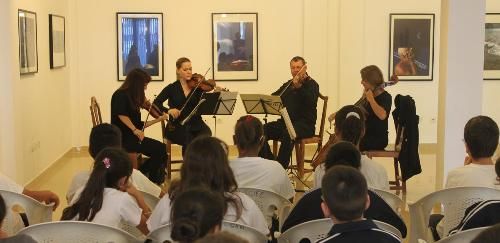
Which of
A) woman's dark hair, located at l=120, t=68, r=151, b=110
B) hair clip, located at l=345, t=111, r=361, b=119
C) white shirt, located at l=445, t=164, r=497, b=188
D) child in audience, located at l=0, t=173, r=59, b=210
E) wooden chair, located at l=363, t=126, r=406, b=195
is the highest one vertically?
woman's dark hair, located at l=120, t=68, r=151, b=110

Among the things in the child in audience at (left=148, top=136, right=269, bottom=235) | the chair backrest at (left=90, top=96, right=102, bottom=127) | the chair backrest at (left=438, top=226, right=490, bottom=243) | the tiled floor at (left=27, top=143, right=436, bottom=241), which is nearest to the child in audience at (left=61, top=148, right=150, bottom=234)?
the child in audience at (left=148, top=136, right=269, bottom=235)

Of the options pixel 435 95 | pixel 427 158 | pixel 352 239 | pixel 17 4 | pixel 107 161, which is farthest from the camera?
pixel 435 95

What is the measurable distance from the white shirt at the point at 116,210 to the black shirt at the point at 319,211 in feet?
2.45

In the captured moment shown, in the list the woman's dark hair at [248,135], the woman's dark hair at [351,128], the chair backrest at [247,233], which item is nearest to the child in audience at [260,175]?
the woman's dark hair at [248,135]

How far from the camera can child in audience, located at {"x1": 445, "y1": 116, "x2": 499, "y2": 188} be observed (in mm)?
3732

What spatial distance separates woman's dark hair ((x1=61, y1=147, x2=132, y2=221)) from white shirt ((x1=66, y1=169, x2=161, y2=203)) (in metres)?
0.61

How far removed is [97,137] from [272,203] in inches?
44.1

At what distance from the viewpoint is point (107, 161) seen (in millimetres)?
3328

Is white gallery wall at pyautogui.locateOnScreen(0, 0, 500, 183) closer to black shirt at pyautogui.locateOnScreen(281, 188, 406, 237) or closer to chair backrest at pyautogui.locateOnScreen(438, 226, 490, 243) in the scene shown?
black shirt at pyautogui.locateOnScreen(281, 188, 406, 237)

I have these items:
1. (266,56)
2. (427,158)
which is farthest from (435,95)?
(266,56)

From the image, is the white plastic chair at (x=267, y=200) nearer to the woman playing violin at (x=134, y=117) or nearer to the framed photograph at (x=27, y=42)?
the woman playing violin at (x=134, y=117)

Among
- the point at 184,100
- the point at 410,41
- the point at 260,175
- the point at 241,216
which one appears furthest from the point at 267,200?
the point at 410,41

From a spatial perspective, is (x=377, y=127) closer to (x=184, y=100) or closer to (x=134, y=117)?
(x=184, y=100)

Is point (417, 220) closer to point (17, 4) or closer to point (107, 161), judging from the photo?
point (107, 161)
